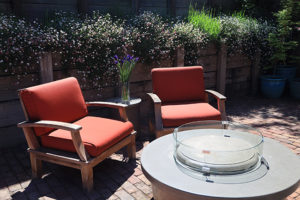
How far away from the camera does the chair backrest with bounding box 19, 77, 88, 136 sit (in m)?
2.66

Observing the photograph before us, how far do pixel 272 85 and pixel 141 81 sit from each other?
3.12 meters

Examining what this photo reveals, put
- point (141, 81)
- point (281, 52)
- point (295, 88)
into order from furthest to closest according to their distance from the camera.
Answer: point (281, 52)
point (295, 88)
point (141, 81)

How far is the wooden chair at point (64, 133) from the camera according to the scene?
253 centimetres

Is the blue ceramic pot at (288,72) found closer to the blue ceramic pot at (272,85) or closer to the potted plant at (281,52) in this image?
the potted plant at (281,52)

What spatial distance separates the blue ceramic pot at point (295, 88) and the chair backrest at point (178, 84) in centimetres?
315

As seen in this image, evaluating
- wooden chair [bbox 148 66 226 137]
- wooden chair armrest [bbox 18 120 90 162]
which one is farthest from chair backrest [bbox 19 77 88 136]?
wooden chair [bbox 148 66 226 137]

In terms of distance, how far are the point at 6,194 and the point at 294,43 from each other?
6039mm

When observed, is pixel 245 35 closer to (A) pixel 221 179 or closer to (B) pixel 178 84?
(B) pixel 178 84

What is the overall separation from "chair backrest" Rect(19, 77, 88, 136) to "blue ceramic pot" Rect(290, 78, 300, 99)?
15.8ft

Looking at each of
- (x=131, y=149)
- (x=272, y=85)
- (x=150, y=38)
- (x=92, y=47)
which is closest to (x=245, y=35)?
(x=272, y=85)

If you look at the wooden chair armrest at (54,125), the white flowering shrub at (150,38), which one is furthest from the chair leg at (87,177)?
the white flowering shrub at (150,38)

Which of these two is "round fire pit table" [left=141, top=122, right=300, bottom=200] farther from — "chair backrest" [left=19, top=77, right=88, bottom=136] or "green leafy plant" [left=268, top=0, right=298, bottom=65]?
"green leafy plant" [left=268, top=0, right=298, bottom=65]

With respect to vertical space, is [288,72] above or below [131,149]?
above

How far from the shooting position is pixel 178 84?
392 cm
